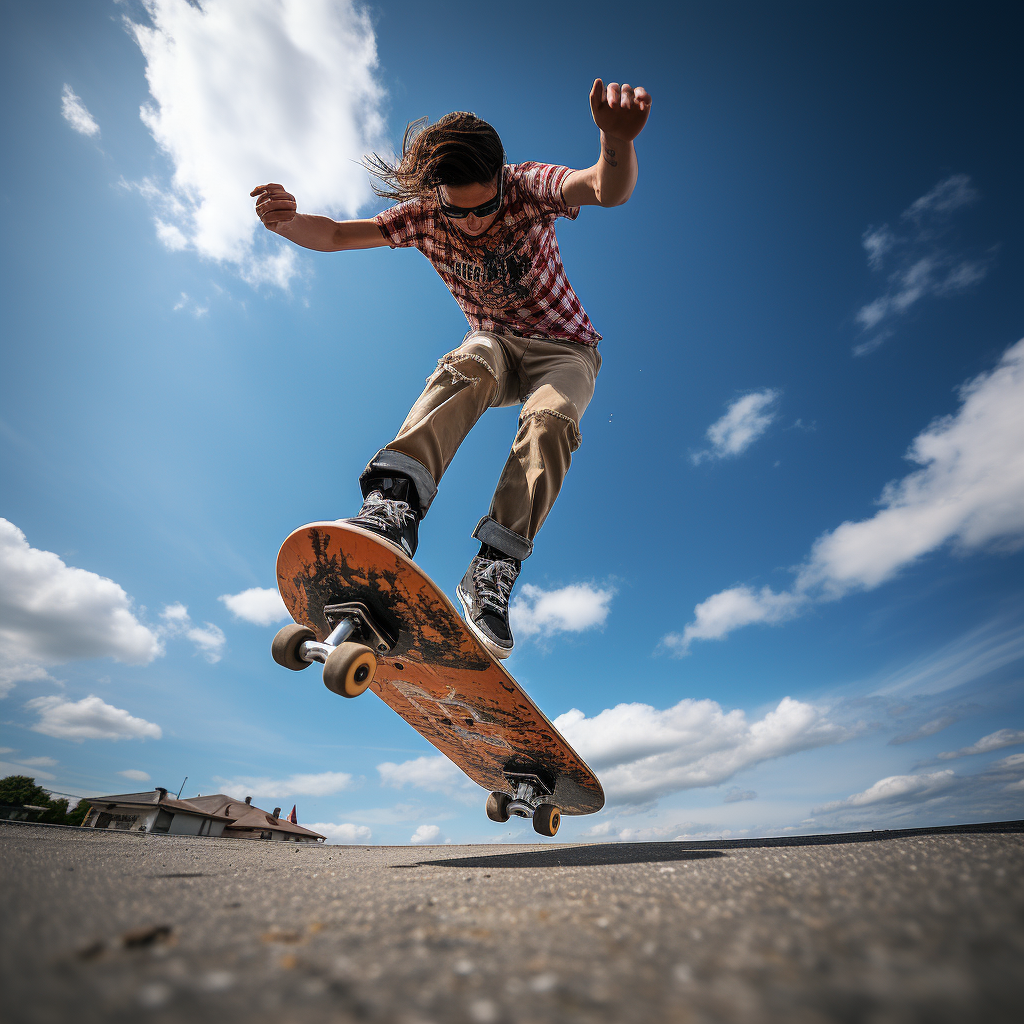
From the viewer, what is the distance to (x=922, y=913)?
1.98 feet

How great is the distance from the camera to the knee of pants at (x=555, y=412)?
96.8 inches

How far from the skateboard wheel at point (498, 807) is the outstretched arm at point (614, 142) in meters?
3.24

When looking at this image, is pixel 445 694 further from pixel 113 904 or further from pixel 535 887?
pixel 113 904

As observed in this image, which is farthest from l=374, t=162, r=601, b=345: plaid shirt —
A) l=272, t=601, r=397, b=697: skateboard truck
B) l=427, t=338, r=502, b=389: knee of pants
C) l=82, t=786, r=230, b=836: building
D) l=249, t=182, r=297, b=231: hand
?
l=82, t=786, r=230, b=836: building

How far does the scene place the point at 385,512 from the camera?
210 centimetres

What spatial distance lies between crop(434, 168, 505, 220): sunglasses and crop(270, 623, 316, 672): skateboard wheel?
230 cm

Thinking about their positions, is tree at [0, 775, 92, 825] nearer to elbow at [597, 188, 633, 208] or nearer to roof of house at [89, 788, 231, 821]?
roof of house at [89, 788, 231, 821]

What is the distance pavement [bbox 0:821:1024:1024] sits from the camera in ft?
1.37

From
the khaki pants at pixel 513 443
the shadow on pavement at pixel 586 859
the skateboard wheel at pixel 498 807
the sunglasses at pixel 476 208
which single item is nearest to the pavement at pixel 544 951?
the shadow on pavement at pixel 586 859

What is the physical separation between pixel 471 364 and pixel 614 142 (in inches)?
44.9

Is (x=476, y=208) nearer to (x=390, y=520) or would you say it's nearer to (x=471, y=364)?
(x=471, y=364)

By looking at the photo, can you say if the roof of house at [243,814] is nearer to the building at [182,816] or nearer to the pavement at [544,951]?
the building at [182,816]

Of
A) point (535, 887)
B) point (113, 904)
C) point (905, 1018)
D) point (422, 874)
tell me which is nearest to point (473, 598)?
point (422, 874)

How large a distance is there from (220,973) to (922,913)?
819 millimetres
